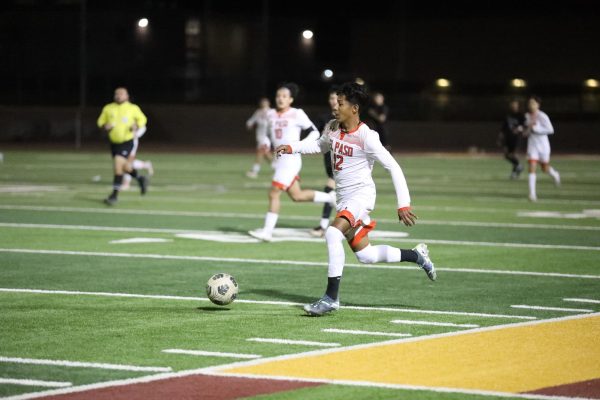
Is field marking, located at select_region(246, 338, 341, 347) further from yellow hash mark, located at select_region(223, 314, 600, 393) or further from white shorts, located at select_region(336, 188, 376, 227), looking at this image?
white shorts, located at select_region(336, 188, 376, 227)

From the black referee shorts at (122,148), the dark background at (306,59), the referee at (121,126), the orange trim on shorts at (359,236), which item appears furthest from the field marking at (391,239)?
the dark background at (306,59)

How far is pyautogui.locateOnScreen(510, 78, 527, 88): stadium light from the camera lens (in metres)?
61.6

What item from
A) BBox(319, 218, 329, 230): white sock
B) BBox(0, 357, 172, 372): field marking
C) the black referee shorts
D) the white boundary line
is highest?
the black referee shorts

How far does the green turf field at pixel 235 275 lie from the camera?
9.25 metres

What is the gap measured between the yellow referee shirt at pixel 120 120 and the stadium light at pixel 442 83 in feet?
130

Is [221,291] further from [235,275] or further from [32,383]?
[32,383]

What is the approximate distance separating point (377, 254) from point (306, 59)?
55.5m

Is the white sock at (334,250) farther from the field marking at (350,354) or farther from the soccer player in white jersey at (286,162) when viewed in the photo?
the soccer player in white jersey at (286,162)

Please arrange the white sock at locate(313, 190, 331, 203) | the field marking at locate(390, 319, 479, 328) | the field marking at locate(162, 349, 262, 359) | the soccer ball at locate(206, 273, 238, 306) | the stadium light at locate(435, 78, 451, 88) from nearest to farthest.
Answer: the field marking at locate(162, 349, 262, 359)
the field marking at locate(390, 319, 479, 328)
the soccer ball at locate(206, 273, 238, 306)
the white sock at locate(313, 190, 331, 203)
the stadium light at locate(435, 78, 451, 88)

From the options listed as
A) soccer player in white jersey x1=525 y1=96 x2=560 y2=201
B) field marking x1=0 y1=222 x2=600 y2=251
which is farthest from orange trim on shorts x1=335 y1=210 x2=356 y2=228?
soccer player in white jersey x1=525 y1=96 x2=560 y2=201

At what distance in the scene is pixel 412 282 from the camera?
1330cm

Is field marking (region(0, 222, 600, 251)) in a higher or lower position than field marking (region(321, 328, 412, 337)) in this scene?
higher

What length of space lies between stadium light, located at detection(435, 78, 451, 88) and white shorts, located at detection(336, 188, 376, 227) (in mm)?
51534

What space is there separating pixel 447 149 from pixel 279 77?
35.7 ft
